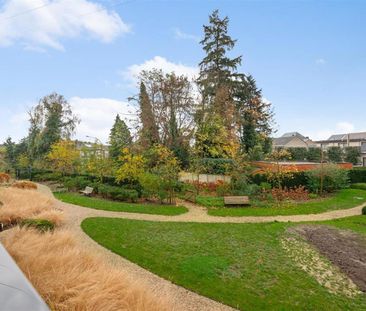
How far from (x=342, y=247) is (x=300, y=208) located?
517 centimetres

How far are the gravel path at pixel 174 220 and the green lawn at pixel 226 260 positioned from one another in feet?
0.57

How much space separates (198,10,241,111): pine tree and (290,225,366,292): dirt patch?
1891 cm

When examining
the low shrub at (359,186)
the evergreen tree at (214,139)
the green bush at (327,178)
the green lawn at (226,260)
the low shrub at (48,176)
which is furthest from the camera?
the low shrub at (48,176)

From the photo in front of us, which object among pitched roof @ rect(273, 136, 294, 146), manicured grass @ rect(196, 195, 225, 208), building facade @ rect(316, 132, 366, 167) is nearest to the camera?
manicured grass @ rect(196, 195, 225, 208)

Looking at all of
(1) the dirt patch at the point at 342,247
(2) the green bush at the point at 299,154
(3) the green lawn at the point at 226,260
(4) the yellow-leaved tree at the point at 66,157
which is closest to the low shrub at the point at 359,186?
(3) the green lawn at the point at 226,260

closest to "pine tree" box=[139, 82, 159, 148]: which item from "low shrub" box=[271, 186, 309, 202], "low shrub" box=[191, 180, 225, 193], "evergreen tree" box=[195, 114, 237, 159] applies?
"evergreen tree" box=[195, 114, 237, 159]

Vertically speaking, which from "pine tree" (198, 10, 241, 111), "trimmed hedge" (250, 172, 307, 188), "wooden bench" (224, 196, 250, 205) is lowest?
"wooden bench" (224, 196, 250, 205)

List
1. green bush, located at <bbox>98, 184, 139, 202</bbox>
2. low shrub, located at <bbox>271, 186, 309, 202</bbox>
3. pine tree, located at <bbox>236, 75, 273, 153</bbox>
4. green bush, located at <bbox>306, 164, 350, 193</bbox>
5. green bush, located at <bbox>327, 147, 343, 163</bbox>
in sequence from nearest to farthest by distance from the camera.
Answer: green bush, located at <bbox>98, 184, 139, 202</bbox> → low shrub, located at <bbox>271, 186, 309, 202</bbox> → green bush, located at <bbox>306, 164, 350, 193</bbox> → pine tree, located at <bbox>236, 75, 273, 153</bbox> → green bush, located at <bbox>327, 147, 343, 163</bbox>

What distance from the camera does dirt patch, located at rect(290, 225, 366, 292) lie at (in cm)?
539

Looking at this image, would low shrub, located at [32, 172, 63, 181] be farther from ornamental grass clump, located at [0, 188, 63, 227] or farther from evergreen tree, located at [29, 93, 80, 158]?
ornamental grass clump, located at [0, 188, 63, 227]

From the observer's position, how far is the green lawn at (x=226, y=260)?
4.48 m

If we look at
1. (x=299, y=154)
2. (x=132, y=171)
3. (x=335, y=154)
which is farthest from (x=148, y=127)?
(x=335, y=154)

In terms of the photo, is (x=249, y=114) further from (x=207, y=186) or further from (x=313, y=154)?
(x=207, y=186)

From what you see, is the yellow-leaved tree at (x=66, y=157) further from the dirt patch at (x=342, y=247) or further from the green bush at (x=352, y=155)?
the green bush at (x=352, y=155)
